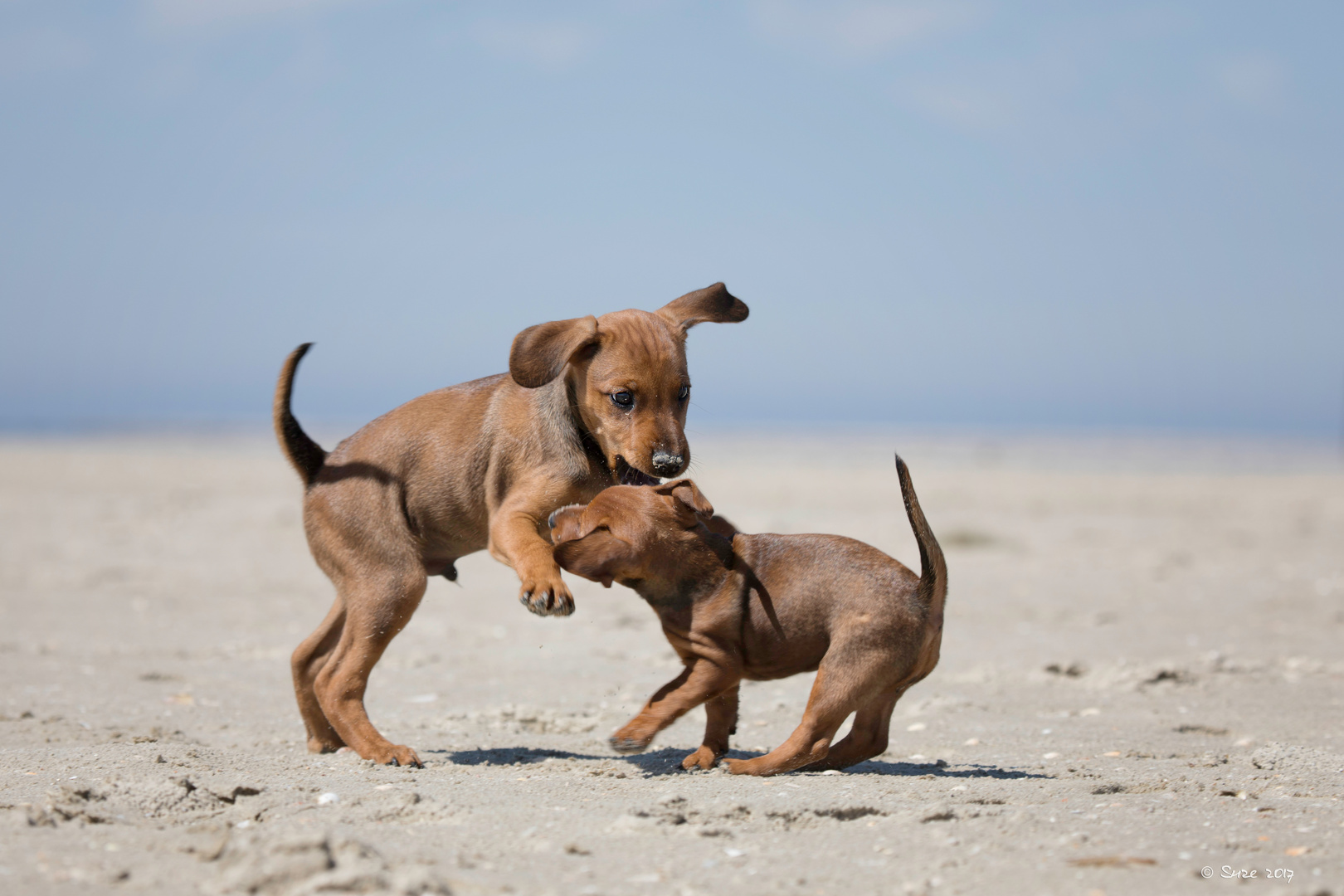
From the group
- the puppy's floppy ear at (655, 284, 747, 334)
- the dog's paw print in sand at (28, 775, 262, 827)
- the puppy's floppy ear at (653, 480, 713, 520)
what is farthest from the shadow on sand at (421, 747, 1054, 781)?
the puppy's floppy ear at (655, 284, 747, 334)

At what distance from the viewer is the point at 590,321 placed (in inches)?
206

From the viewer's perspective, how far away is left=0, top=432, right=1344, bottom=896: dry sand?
3.57 metres

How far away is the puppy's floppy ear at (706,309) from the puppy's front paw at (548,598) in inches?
63.4

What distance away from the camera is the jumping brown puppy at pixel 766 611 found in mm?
4742

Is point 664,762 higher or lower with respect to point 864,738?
lower

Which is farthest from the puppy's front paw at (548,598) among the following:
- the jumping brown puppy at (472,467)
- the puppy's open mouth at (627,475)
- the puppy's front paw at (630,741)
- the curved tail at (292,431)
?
the curved tail at (292,431)

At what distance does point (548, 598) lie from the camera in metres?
4.53

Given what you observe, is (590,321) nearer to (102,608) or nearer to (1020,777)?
(1020,777)

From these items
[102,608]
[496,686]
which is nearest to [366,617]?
[496,686]

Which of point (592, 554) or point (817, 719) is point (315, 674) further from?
point (817, 719)

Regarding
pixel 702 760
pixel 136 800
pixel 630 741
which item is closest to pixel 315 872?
pixel 136 800

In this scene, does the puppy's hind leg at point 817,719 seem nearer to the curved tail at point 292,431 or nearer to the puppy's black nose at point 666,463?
the puppy's black nose at point 666,463

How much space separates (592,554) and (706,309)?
5.25ft

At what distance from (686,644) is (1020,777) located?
1.55 metres
